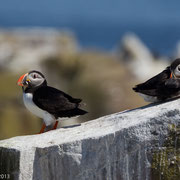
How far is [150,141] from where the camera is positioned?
22.2 ft

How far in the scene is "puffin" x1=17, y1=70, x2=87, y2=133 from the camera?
307 inches

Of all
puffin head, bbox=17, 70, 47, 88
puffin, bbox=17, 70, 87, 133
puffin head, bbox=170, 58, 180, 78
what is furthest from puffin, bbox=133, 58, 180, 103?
puffin head, bbox=17, 70, 47, 88

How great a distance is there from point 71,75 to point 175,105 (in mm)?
18464

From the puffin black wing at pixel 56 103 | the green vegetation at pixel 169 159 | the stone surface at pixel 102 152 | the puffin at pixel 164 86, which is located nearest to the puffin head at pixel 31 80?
the puffin black wing at pixel 56 103

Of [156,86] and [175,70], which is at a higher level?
[175,70]

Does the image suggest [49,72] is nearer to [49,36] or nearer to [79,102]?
[49,36]

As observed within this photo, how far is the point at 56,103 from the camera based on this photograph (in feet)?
25.6

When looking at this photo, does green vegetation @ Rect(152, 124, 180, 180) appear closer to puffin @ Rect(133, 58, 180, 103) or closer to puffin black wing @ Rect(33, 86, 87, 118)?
puffin @ Rect(133, 58, 180, 103)

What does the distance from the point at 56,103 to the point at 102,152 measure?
1288 millimetres

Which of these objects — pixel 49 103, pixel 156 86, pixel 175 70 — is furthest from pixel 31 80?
pixel 175 70


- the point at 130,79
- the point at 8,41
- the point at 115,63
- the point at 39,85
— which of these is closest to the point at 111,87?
the point at 130,79

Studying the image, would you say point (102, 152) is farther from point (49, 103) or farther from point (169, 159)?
point (49, 103)

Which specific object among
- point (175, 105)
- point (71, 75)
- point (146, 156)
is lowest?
point (146, 156)

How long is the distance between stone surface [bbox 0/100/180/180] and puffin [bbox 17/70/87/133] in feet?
2.72
